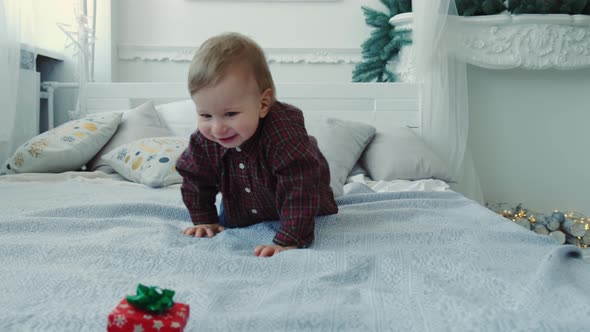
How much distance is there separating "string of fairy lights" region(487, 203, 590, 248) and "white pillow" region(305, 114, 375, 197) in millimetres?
778

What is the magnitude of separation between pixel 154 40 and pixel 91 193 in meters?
1.47

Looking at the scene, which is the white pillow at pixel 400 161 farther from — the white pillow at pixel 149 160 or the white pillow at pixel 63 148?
the white pillow at pixel 63 148

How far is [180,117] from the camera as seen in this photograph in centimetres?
243

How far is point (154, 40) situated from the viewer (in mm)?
2967

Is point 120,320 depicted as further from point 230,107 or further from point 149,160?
point 149,160

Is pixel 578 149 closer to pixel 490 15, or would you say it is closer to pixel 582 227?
pixel 582 227

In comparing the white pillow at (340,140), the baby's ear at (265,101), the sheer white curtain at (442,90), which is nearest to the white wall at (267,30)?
the sheer white curtain at (442,90)

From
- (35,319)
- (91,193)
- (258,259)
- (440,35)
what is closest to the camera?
(35,319)

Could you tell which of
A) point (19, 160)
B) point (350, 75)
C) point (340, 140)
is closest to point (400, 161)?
point (340, 140)

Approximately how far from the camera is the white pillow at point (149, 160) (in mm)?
1918

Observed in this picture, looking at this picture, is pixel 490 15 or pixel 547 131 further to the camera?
pixel 547 131

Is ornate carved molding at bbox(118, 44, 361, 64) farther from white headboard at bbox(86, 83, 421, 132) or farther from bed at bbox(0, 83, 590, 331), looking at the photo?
bed at bbox(0, 83, 590, 331)

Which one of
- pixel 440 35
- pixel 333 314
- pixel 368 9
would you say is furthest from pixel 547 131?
pixel 333 314

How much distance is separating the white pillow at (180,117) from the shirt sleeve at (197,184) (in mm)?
1062
